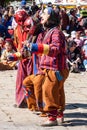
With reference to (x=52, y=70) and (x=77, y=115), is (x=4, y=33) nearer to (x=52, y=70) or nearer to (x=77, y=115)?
(x=77, y=115)

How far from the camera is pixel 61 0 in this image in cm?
2648

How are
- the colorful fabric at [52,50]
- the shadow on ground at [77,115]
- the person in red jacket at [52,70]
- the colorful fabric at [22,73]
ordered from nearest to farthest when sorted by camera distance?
1. the colorful fabric at [52,50]
2. the person in red jacket at [52,70]
3. the shadow on ground at [77,115]
4. the colorful fabric at [22,73]

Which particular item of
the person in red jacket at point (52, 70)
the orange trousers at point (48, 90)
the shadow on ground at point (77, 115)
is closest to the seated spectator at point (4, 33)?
the shadow on ground at point (77, 115)

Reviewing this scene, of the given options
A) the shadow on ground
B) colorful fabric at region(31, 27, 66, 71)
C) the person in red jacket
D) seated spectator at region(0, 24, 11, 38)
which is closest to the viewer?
colorful fabric at region(31, 27, 66, 71)

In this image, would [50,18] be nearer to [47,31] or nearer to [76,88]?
[47,31]

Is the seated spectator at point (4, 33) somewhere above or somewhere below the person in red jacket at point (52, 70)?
above

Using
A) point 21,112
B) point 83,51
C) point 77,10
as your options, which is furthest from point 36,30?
point 77,10

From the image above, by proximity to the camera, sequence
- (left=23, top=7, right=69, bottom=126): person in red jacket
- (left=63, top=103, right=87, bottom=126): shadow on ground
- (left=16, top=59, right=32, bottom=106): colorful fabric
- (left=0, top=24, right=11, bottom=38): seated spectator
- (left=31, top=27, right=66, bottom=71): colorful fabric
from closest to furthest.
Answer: (left=31, top=27, right=66, bottom=71): colorful fabric, (left=23, top=7, right=69, bottom=126): person in red jacket, (left=63, top=103, right=87, bottom=126): shadow on ground, (left=16, top=59, right=32, bottom=106): colorful fabric, (left=0, top=24, right=11, bottom=38): seated spectator

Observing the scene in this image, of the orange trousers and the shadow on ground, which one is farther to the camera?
the shadow on ground

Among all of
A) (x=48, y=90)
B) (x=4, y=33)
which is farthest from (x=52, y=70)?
(x=4, y=33)

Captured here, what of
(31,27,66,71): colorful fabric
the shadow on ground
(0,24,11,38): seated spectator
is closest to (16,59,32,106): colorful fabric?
the shadow on ground

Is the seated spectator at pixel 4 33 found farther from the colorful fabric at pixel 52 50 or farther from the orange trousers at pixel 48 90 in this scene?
the colorful fabric at pixel 52 50

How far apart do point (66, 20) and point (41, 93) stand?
13620 millimetres

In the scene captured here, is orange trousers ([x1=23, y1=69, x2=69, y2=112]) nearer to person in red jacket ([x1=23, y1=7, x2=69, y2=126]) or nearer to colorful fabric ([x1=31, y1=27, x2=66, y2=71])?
person in red jacket ([x1=23, y1=7, x2=69, y2=126])
